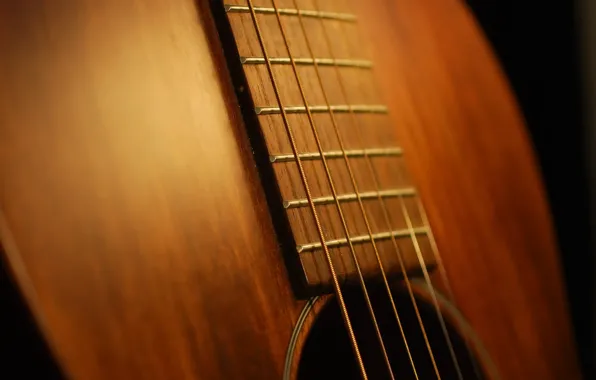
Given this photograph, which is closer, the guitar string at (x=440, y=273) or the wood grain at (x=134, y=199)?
the wood grain at (x=134, y=199)

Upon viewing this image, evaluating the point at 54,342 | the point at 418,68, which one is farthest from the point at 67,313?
the point at 418,68

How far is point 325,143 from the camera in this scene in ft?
1.91

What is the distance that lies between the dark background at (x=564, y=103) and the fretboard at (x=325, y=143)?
14.7 inches

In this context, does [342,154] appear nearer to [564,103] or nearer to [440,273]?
[440,273]

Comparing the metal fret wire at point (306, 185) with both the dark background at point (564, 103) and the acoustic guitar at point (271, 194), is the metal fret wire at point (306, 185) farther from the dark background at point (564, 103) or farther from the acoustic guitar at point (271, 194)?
the dark background at point (564, 103)

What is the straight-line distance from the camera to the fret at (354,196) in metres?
0.53

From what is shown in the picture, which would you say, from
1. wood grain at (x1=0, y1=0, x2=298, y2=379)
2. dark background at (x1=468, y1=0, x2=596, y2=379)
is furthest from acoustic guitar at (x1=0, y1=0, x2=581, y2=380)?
dark background at (x1=468, y1=0, x2=596, y2=379)

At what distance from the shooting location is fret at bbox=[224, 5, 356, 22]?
0.55 metres

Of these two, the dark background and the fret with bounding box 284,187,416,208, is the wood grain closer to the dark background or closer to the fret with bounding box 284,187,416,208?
the fret with bounding box 284,187,416,208

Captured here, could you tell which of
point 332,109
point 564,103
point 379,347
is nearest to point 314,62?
point 332,109

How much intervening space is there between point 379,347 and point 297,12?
295mm

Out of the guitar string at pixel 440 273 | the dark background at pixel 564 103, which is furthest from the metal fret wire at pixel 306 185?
the dark background at pixel 564 103

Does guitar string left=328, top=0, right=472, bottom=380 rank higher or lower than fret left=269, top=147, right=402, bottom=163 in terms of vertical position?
lower

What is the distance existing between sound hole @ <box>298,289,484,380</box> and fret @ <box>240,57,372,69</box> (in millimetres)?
193
